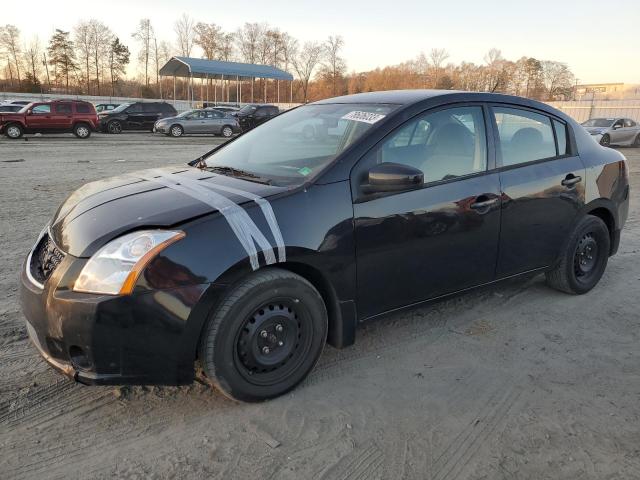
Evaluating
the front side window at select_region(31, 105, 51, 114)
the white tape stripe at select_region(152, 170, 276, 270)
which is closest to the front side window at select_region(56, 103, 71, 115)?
the front side window at select_region(31, 105, 51, 114)

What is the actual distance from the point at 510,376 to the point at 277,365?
4.71 feet

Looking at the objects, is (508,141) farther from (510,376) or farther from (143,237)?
(143,237)

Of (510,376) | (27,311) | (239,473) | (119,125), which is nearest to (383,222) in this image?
(510,376)

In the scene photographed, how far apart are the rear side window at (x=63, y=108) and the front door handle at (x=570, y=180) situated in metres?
22.3

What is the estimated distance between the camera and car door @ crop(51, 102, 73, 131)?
2134cm

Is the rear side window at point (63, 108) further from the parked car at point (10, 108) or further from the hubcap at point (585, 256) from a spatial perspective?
the hubcap at point (585, 256)

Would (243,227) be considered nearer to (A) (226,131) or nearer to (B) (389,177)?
(B) (389,177)

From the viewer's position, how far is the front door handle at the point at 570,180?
3900 millimetres

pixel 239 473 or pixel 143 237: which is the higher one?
pixel 143 237

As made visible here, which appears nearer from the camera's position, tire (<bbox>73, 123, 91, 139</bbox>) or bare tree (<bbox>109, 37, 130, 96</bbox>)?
tire (<bbox>73, 123, 91, 139</bbox>)

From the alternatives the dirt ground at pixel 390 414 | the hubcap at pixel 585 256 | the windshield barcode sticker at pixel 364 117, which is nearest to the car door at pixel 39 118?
the dirt ground at pixel 390 414

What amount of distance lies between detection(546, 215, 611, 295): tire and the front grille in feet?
12.1

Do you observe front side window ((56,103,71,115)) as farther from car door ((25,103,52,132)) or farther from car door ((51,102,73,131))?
car door ((25,103,52,132))

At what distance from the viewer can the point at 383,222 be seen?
9.62 ft
